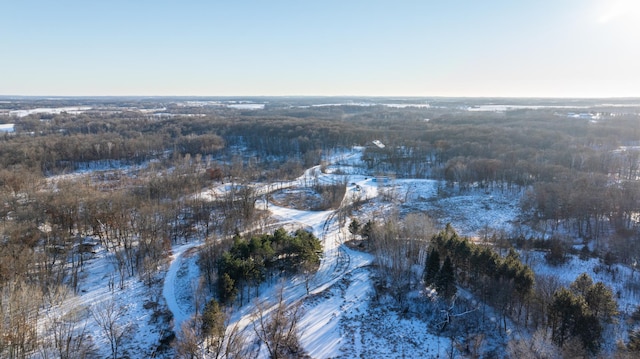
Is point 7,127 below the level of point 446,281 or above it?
above

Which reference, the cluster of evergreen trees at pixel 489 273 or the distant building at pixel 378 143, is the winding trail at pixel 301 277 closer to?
the cluster of evergreen trees at pixel 489 273

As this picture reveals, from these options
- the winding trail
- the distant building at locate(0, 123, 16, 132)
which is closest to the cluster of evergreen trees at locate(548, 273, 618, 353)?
the winding trail

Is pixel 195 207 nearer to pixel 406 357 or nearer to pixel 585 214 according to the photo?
pixel 406 357

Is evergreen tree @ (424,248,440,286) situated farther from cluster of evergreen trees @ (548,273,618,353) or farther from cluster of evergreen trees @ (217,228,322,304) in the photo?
cluster of evergreen trees @ (217,228,322,304)

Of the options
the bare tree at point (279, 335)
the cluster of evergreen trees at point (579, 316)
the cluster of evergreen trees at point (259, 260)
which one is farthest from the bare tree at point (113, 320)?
the cluster of evergreen trees at point (579, 316)

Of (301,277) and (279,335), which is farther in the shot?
(301,277)

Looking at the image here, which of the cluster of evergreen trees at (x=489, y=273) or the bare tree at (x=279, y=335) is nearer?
the bare tree at (x=279, y=335)

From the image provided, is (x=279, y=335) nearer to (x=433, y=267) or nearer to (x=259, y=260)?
(x=259, y=260)

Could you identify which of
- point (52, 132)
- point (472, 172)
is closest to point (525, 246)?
point (472, 172)

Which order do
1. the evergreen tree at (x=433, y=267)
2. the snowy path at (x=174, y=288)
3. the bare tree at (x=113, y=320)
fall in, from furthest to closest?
the evergreen tree at (x=433, y=267)
the snowy path at (x=174, y=288)
the bare tree at (x=113, y=320)

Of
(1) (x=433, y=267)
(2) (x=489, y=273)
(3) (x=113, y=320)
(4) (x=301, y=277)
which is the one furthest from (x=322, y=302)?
(3) (x=113, y=320)

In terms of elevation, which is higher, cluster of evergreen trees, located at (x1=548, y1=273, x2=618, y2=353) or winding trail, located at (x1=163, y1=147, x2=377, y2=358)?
cluster of evergreen trees, located at (x1=548, y1=273, x2=618, y2=353)
